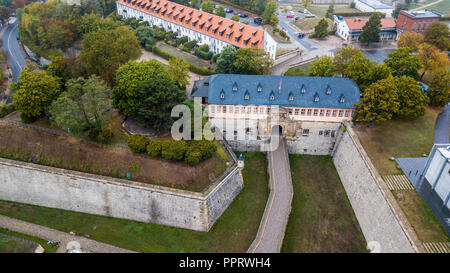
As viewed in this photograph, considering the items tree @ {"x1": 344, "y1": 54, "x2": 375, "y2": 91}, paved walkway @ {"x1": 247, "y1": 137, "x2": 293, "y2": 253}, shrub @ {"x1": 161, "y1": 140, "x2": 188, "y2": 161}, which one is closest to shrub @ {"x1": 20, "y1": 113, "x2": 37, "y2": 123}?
shrub @ {"x1": 161, "y1": 140, "x2": 188, "y2": 161}

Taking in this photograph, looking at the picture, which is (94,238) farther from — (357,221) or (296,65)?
(296,65)

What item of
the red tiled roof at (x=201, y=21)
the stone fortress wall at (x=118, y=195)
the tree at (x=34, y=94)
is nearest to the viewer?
the stone fortress wall at (x=118, y=195)

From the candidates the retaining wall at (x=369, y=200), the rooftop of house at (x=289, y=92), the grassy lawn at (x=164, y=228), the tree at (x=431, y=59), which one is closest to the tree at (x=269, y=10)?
the tree at (x=431, y=59)

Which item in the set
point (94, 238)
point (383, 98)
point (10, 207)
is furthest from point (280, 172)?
point (10, 207)

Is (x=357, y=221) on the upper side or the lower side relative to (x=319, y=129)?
lower

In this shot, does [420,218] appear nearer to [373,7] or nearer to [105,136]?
[105,136]

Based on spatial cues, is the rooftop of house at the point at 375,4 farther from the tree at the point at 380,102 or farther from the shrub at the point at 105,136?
the shrub at the point at 105,136
